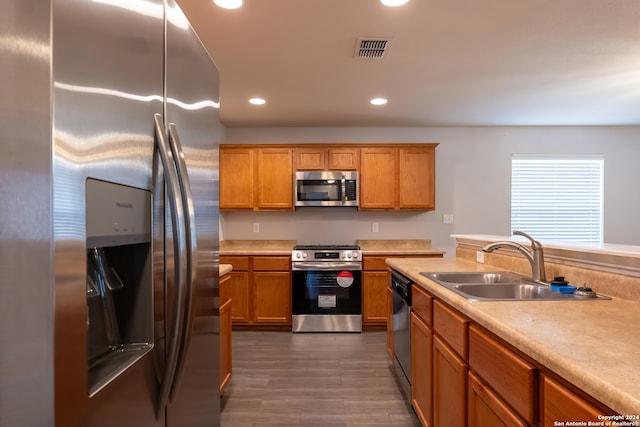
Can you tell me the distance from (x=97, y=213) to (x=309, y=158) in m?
3.68

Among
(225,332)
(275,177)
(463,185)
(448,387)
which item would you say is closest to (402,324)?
(448,387)

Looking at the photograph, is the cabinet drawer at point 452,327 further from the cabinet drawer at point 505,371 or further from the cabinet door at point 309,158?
the cabinet door at point 309,158

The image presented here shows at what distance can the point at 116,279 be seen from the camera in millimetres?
896

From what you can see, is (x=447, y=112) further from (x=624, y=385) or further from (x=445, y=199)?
(x=624, y=385)

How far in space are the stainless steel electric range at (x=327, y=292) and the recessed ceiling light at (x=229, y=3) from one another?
101 inches

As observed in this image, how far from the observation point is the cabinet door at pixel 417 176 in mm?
4328

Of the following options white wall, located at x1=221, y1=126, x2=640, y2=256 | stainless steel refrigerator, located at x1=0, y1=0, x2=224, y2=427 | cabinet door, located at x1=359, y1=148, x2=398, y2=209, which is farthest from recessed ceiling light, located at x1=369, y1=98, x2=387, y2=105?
stainless steel refrigerator, located at x1=0, y1=0, x2=224, y2=427

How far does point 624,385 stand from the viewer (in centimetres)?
73

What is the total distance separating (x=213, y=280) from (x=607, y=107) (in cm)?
455

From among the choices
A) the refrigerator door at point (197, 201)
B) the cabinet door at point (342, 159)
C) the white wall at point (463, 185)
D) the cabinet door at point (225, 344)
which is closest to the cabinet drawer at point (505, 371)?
the refrigerator door at point (197, 201)

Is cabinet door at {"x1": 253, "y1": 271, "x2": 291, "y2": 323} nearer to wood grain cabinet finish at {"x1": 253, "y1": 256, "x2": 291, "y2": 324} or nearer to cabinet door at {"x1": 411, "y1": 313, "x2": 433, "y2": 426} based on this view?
wood grain cabinet finish at {"x1": 253, "y1": 256, "x2": 291, "y2": 324}

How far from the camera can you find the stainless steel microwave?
4289 millimetres

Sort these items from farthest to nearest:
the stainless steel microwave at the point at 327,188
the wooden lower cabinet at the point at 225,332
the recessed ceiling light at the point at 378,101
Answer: the stainless steel microwave at the point at 327,188 < the recessed ceiling light at the point at 378,101 < the wooden lower cabinet at the point at 225,332

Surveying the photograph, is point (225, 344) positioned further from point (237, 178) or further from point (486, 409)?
point (237, 178)
